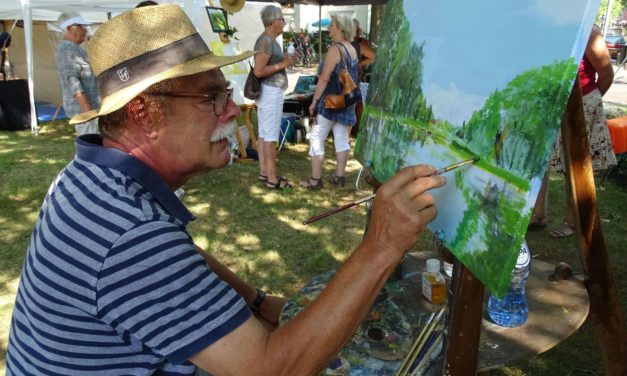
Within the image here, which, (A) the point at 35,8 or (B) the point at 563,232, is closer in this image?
(B) the point at 563,232

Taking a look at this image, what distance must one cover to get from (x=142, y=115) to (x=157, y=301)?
49cm

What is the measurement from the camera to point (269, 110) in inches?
189

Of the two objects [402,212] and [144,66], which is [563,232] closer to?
[402,212]

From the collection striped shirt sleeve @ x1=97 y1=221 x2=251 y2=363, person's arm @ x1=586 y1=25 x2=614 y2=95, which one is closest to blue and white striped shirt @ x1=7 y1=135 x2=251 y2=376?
striped shirt sleeve @ x1=97 y1=221 x2=251 y2=363

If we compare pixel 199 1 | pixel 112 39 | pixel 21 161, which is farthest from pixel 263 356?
pixel 21 161

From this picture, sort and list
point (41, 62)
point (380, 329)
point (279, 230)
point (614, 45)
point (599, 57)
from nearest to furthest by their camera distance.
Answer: point (380, 329), point (599, 57), point (279, 230), point (41, 62), point (614, 45)

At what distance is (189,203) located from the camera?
4.69 meters

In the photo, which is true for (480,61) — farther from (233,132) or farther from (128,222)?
(128,222)

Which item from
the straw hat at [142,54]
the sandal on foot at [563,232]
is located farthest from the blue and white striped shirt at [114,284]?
the sandal on foot at [563,232]

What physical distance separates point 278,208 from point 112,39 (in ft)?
11.0

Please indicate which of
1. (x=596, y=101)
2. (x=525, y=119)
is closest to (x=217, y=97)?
(x=525, y=119)

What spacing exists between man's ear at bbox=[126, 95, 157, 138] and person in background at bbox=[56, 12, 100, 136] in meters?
3.75

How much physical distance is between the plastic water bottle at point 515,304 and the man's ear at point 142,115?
4.02 feet

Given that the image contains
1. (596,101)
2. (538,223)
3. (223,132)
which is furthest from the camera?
(538,223)
